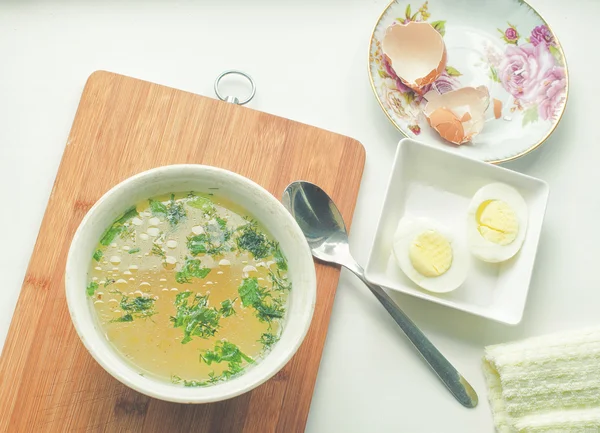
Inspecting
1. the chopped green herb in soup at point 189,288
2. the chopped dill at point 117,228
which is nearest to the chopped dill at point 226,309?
the chopped green herb in soup at point 189,288

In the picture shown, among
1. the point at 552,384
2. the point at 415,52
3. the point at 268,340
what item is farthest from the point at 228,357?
the point at 415,52

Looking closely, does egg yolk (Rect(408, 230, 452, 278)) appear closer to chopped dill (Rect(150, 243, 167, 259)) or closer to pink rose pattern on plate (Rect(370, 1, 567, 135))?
pink rose pattern on plate (Rect(370, 1, 567, 135))

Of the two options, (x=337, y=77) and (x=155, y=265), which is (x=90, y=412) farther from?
(x=337, y=77)

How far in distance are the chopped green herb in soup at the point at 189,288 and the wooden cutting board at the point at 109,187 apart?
174 mm

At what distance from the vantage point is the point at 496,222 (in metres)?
1.27

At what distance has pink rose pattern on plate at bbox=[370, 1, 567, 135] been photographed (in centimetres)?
134

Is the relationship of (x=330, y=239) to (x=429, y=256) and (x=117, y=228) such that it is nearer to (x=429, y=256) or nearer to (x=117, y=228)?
(x=429, y=256)

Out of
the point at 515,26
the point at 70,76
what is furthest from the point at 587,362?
the point at 70,76

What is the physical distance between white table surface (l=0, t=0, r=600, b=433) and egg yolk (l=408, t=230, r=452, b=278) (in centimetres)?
10

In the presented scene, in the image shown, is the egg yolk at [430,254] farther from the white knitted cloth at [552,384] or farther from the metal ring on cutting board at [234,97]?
the metal ring on cutting board at [234,97]

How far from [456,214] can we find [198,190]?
1.91 ft

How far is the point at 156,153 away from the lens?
1201 millimetres

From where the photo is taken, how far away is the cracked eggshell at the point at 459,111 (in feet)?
4.32

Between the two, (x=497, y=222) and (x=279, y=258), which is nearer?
(x=279, y=258)
